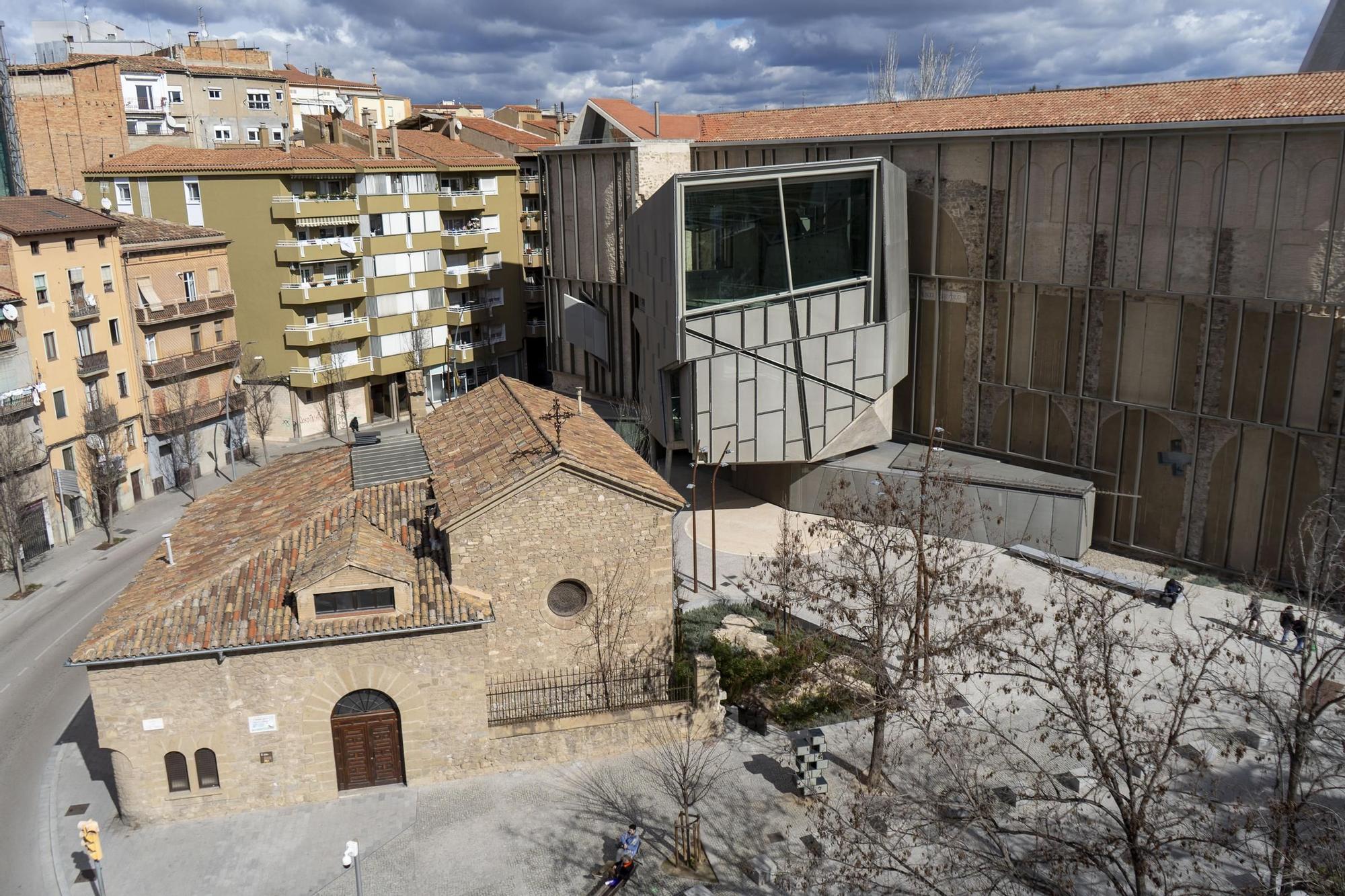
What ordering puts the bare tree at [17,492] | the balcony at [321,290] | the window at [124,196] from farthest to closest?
1. the balcony at [321,290]
2. the window at [124,196]
3. the bare tree at [17,492]

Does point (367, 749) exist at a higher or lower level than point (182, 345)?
lower

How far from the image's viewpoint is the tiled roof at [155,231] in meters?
46.4

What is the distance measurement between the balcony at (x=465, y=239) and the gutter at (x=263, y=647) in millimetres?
40954

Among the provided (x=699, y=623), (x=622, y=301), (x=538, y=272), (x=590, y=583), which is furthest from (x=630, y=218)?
(x=538, y=272)

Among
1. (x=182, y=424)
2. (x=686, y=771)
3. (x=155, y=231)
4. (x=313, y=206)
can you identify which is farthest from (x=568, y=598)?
(x=313, y=206)

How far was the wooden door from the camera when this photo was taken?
23.5 meters

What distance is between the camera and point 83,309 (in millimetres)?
42312

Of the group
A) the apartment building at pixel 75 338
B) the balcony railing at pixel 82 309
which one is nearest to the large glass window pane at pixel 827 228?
the apartment building at pixel 75 338

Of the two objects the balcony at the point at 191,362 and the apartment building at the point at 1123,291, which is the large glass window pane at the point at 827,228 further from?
the balcony at the point at 191,362

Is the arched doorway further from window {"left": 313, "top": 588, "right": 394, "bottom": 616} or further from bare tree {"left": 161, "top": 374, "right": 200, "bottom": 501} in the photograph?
bare tree {"left": 161, "top": 374, "right": 200, "bottom": 501}

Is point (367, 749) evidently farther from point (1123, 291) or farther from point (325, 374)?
point (325, 374)

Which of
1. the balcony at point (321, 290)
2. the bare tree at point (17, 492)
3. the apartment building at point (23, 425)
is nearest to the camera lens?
the bare tree at point (17, 492)

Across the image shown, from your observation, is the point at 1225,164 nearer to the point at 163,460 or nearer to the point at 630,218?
the point at 630,218

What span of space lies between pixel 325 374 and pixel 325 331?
83.7 inches
